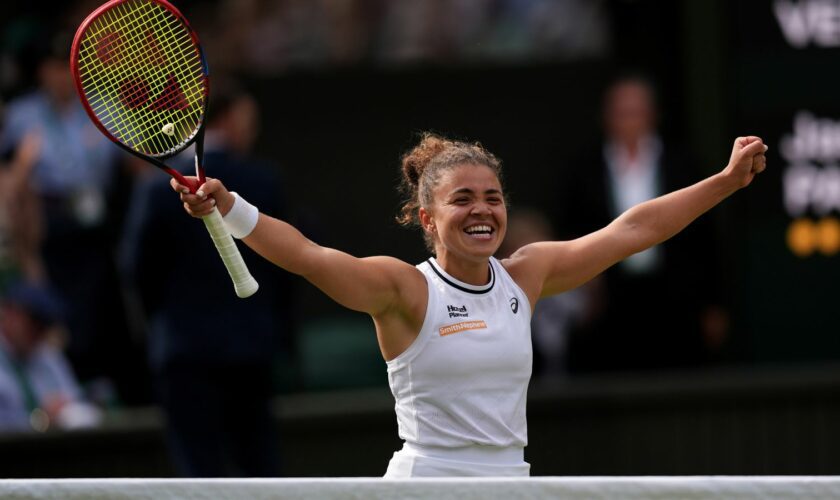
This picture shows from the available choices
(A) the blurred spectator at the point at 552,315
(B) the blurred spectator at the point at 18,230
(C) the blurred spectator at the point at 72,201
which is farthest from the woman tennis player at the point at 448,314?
(C) the blurred spectator at the point at 72,201

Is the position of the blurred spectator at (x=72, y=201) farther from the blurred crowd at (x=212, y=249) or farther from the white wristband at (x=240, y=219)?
the white wristband at (x=240, y=219)

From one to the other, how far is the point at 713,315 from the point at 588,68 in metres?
1.70

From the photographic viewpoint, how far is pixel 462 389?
4859mm

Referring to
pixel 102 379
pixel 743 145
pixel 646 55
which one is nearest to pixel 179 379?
pixel 102 379

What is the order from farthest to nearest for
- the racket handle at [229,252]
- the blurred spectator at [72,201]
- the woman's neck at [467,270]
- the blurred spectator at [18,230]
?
the blurred spectator at [72,201]
the blurred spectator at [18,230]
the woman's neck at [467,270]
the racket handle at [229,252]

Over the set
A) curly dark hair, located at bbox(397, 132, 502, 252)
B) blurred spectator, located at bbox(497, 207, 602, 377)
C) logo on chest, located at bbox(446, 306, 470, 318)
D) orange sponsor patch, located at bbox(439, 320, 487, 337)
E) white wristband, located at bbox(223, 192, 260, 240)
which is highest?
curly dark hair, located at bbox(397, 132, 502, 252)

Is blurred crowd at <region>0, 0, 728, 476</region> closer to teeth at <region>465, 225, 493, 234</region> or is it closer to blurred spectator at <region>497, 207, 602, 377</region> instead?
blurred spectator at <region>497, 207, 602, 377</region>

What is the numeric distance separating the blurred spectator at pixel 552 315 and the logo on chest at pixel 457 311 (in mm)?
4414

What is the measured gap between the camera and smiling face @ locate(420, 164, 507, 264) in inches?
194

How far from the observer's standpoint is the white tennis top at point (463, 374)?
4.86 m

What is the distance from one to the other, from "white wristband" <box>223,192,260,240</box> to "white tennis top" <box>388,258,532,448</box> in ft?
1.91

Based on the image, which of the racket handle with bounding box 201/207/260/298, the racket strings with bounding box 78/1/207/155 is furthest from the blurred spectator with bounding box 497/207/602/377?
the racket handle with bounding box 201/207/260/298

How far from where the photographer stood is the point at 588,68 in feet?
32.7

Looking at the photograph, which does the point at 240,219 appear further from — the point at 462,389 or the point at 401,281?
Result: the point at 462,389
